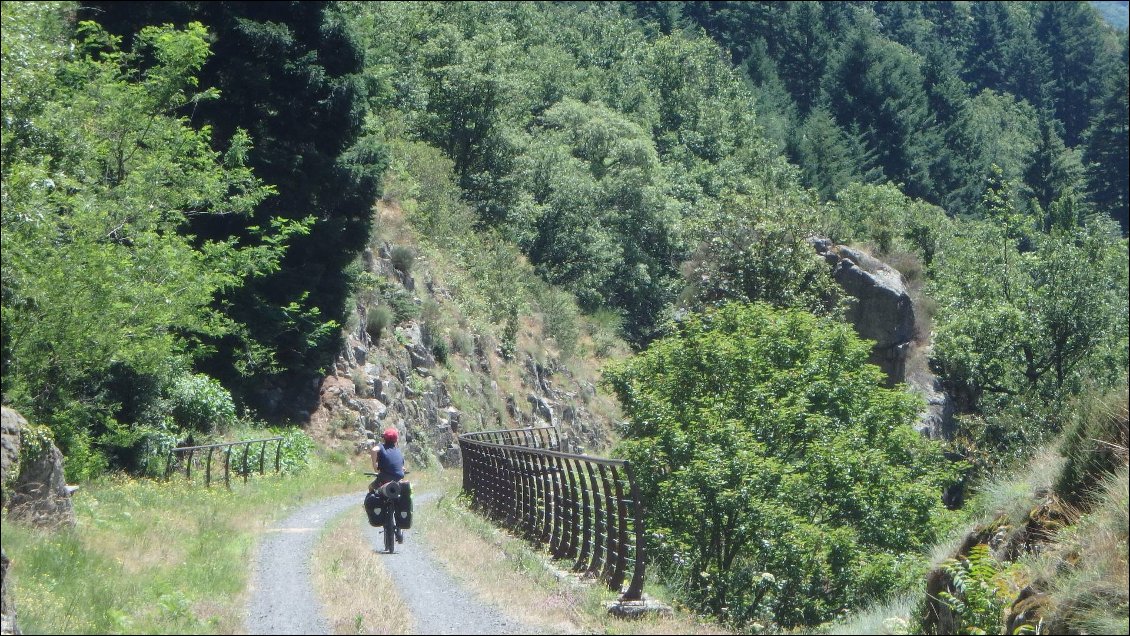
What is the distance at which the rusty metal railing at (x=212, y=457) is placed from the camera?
23672 mm

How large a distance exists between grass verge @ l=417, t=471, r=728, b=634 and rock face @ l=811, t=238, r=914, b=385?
33.7 meters

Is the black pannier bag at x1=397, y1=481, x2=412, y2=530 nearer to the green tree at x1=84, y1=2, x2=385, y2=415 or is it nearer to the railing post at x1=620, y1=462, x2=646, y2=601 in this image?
the railing post at x1=620, y1=462, x2=646, y2=601

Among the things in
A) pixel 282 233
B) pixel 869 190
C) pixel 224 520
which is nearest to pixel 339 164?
pixel 282 233

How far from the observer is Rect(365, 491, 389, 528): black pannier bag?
15.5 meters

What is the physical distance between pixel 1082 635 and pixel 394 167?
40.2m

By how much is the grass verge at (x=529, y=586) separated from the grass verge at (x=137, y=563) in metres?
2.47

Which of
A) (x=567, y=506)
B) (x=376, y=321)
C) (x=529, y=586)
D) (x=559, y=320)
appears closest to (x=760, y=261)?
(x=559, y=320)

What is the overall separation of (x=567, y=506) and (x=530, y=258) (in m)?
44.2

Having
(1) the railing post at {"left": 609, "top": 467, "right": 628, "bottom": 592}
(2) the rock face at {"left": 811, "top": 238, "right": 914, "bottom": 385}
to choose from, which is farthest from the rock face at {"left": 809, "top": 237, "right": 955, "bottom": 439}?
(1) the railing post at {"left": 609, "top": 467, "right": 628, "bottom": 592}

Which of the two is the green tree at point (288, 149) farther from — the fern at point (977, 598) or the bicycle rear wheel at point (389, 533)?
the fern at point (977, 598)

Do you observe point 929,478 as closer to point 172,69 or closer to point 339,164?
point 339,164

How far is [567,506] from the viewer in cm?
1438

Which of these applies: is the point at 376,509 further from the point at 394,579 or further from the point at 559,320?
the point at 559,320

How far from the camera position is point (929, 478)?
29.2 meters
